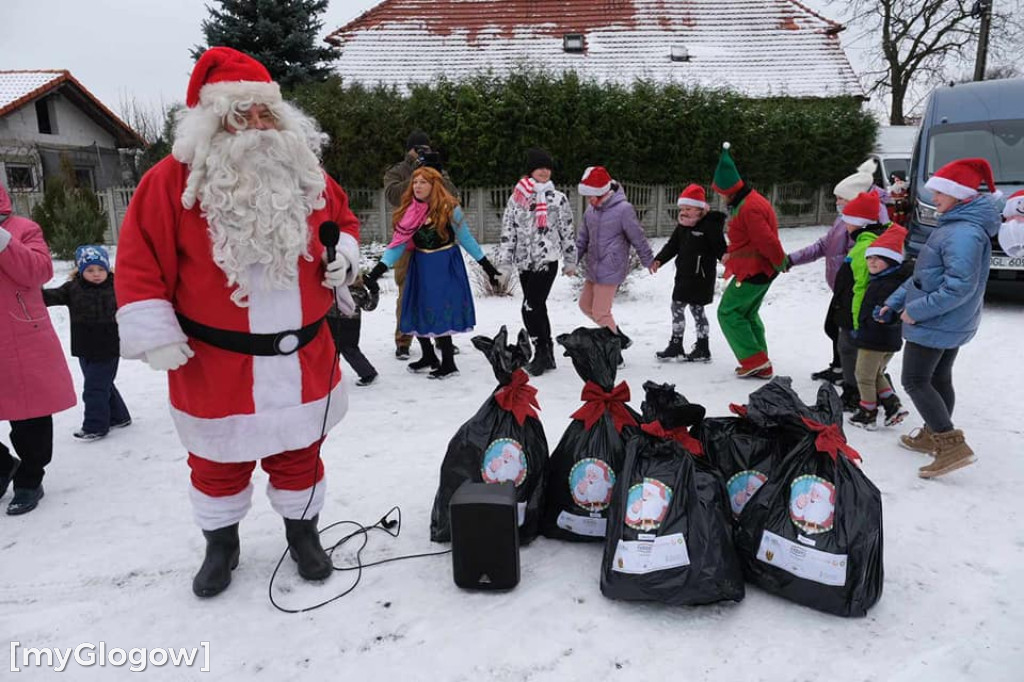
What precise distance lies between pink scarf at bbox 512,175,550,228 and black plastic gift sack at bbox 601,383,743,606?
10.8 ft

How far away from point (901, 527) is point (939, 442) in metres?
0.80

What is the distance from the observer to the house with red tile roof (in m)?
21.5

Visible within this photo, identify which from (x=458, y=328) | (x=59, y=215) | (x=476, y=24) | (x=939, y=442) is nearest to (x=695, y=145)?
(x=476, y=24)

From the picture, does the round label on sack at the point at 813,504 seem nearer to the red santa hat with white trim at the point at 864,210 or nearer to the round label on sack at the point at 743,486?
the round label on sack at the point at 743,486

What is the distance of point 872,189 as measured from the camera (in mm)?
5902

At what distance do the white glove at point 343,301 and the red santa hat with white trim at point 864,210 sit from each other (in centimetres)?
379

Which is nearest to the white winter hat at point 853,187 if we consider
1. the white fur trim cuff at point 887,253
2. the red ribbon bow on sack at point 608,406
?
the white fur trim cuff at point 887,253

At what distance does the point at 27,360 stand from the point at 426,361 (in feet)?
10.2

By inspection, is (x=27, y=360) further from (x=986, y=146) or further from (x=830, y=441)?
(x=986, y=146)

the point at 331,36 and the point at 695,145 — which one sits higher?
the point at 331,36

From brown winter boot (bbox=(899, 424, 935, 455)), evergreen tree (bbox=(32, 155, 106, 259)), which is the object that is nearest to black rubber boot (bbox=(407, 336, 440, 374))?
brown winter boot (bbox=(899, 424, 935, 455))

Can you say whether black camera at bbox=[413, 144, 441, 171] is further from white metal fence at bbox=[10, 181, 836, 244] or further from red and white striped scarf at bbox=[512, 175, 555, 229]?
white metal fence at bbox=[10, 181, 836, 244]

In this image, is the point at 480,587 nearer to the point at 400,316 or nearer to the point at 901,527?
the point at 901,527

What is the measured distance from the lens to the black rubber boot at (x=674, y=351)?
6.32m
